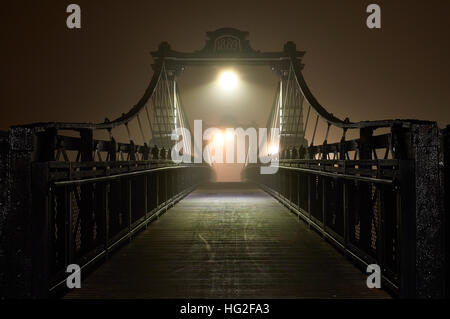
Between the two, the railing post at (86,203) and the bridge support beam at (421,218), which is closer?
the bridge support beam at (421,218)

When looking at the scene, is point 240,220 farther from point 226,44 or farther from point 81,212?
point 226,44

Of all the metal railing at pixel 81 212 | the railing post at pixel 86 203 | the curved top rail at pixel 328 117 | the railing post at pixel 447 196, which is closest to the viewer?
the railing post at pixel 447 196

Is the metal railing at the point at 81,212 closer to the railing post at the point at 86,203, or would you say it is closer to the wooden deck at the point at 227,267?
the railing post at the point at 86,203

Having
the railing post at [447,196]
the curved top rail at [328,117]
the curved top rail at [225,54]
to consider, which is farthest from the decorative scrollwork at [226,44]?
the railing post at [447,196]

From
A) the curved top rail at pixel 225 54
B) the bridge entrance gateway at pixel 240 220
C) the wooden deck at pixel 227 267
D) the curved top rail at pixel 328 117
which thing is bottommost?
the wooden deck at pixel 227 267

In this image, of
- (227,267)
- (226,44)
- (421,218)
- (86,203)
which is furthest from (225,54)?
(421,218)

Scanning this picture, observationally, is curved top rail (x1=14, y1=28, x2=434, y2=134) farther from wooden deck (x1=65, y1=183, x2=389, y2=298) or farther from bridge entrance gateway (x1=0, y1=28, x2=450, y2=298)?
wooden deck (x1=65, y1=183, x2=389, y2=298)

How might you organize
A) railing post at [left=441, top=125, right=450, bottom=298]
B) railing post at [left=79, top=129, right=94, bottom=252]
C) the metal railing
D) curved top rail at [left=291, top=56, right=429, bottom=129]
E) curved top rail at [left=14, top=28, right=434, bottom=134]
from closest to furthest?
railing post at [left=441, top=125, right=450, bottom=298] < the metal railing < curved top rail at [left=291, top=56, right=429, bottom=129] < railing post at [left=79, top=129, right=94, bottom=252] < curved top rail at [left=14, top=28, right=434, bottom=134]

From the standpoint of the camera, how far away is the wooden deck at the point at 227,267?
3863 mm

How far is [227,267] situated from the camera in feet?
15.5

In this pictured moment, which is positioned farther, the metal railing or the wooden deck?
the wooden deck

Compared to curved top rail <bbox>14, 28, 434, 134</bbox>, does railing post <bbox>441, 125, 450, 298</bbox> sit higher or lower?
lower

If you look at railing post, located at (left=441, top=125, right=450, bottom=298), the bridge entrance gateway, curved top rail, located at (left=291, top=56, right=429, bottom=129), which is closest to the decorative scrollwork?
curved top rail, located at (left=291, top=56, right=429, bottom=129)

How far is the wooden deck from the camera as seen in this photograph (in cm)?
386
